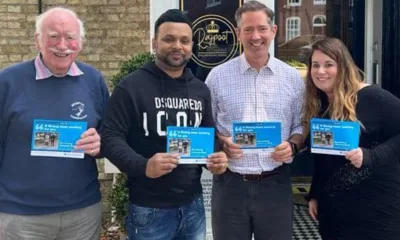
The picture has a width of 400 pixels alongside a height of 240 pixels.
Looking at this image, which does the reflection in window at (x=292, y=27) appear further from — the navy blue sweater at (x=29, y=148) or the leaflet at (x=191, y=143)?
the navy blue sweater at (x=29, y=148)

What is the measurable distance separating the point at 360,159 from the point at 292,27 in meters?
3.93

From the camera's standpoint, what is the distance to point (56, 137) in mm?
2561

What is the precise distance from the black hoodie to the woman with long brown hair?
2.34 feet

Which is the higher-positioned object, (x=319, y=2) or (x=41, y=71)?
(x=319, y=2)

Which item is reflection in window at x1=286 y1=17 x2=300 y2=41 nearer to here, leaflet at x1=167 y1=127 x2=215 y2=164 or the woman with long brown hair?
the woman with long brown hair

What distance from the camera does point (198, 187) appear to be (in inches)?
111

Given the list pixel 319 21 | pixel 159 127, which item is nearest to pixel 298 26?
pixel 319 21

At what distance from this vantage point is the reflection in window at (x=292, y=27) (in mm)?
6352

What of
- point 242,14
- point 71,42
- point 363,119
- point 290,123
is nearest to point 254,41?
point 242,14

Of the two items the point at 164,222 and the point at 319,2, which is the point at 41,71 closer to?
the point at 164,222

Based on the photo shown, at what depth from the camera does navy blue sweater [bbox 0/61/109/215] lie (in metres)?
2.55

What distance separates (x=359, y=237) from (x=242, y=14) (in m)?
1.36

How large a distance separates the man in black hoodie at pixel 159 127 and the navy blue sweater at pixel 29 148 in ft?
0.66

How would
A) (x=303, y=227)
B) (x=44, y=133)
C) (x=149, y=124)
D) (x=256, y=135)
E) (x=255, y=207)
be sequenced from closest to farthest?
(x=44, y=133), (x=149, y=124), (x=256, y=135), (x=255, y=207), (x=303, y=227)
